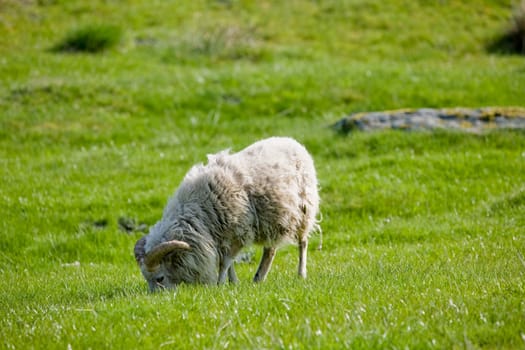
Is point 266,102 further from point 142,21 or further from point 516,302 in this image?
point 516,302

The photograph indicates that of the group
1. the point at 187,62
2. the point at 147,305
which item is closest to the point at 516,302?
the point at 147,305

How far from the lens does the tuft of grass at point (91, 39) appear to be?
23047mm

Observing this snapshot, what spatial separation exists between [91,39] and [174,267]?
16768 millimetres

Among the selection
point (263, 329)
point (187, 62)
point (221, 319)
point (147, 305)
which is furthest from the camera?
point (187, 62)

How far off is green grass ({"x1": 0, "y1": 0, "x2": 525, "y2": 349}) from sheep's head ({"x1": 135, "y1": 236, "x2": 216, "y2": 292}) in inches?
14.0

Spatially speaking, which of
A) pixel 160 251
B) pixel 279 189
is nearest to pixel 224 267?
pixel 160 251

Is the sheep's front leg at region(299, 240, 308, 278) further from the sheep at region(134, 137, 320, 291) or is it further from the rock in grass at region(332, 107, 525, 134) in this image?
the rock in grass at region(332, 107, 525, 134)

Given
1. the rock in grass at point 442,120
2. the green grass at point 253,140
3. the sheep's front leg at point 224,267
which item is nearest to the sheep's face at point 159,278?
the green grass at point 253,140

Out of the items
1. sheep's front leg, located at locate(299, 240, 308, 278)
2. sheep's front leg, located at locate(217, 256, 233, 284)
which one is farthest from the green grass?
sheep's front leg, located at locate(217, 256, 233, 284)

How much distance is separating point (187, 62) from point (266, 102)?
499cm

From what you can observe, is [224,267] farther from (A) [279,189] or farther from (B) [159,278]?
(A) [279,189]

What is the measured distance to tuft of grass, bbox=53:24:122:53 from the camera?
23047mm

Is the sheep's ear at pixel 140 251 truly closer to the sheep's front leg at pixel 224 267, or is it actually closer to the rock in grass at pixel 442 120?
the sheep's front leg at pixel 224 267

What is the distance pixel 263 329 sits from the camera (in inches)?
227
